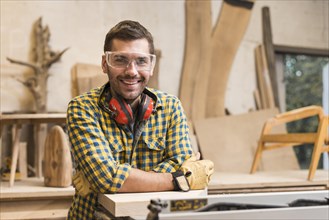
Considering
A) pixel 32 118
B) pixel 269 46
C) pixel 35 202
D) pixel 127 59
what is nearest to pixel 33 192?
pixel 35 202

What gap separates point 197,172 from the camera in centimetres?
162

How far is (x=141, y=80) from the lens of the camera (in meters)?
1.73

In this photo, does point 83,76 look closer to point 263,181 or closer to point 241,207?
point 263,181

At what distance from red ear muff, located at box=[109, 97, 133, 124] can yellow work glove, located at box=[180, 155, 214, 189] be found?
0.82 feet

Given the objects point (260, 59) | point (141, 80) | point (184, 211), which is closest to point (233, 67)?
point (260, 59)

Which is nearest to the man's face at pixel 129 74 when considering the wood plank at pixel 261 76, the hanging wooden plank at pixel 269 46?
the wood plank at pixel 261 76

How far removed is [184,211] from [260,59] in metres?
4.25

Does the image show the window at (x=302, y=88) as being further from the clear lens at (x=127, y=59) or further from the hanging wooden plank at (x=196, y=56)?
the clear lens at (x=127, y=59)

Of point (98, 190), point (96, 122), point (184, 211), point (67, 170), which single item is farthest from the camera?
point (67, 170)

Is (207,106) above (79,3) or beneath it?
beneath

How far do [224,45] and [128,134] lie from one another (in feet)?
10.9

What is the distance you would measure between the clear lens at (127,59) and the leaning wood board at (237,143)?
115 inches

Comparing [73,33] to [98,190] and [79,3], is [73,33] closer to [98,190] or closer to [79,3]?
[79,3]

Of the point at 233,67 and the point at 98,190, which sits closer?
the point at 98,190
